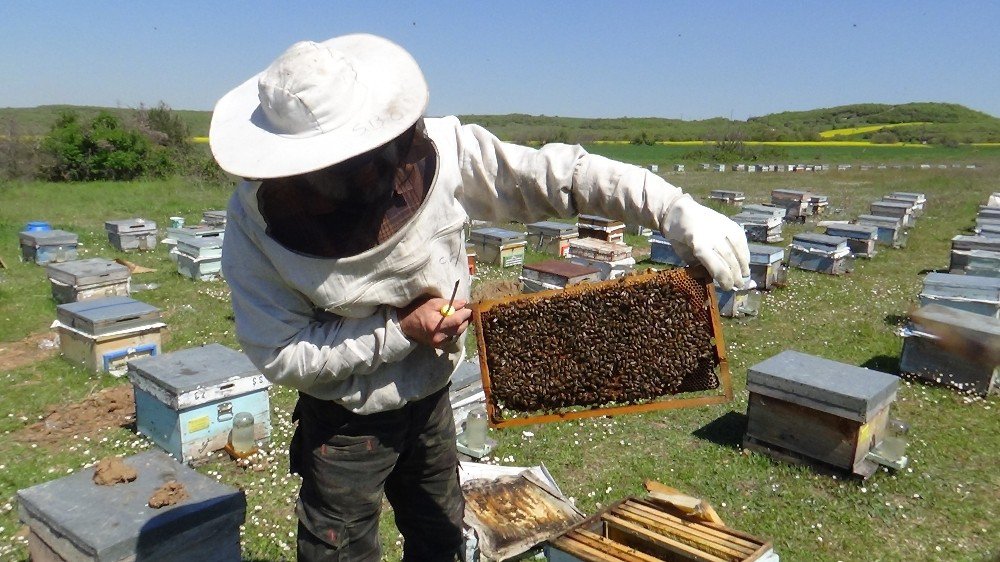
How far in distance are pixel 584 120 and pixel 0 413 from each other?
102246 millimetres

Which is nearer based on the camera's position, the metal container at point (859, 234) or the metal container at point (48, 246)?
the metal container at point (48, 246)

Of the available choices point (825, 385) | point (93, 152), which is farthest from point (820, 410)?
point (93, 152)

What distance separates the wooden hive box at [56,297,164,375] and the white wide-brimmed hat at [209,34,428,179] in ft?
17.7

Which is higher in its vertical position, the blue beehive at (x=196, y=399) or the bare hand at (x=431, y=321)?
the bare hand at (x=431, y=321)

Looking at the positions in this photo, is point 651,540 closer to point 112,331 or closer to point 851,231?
point 112,331

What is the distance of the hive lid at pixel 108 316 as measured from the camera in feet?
20.6

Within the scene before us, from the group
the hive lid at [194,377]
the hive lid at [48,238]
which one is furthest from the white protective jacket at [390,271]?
the hive lid at [48,238]

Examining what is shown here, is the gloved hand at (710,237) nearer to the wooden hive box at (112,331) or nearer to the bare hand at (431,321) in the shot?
the bare hand at (431,321)

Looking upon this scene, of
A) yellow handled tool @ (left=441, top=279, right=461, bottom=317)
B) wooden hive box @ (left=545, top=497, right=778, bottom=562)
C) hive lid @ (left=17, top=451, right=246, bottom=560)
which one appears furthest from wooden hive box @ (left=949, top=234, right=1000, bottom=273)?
hive lid @ (left=17, top=451, right=246, bottom=560)

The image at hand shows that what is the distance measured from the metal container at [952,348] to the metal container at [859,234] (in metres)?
5.89

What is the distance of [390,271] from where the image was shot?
1892mm

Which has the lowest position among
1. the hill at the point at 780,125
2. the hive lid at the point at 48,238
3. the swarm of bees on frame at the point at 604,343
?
the hive lid at the point at 48,238

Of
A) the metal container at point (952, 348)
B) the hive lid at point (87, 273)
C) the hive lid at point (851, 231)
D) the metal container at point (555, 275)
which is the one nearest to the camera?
the metal container at point (952, 348)

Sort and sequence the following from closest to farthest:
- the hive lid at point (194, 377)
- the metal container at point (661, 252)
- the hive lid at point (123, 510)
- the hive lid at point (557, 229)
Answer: the hive lid at point (123, 510)
the hive lid at point (194, 377)
the metal container at point (661, 252)
the hive lid at point (557, 229)
